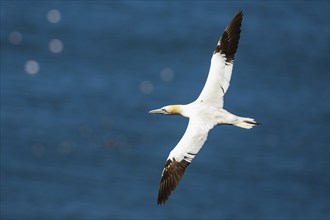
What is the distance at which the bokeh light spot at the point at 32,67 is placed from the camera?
126 feet

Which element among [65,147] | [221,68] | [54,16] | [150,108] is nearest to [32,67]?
[65,147]

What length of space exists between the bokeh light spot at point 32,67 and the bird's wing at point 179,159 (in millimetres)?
19110

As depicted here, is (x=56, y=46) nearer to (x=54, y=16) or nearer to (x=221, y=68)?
(x=54, y=16)

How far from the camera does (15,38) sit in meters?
41.1

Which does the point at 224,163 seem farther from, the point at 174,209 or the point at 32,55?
the point at 32,55

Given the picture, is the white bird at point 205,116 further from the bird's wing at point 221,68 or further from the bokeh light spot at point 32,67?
the bokeh light spot at point 32,67

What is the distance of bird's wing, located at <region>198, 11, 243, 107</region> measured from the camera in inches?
808

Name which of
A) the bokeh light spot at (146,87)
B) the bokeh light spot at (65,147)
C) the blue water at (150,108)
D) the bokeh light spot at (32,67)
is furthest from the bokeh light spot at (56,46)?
the bokeh light spot at (65,147)

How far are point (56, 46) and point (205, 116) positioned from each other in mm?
22230

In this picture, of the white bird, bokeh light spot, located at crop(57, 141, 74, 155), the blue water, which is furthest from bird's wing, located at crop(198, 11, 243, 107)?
bokeh light spot, located at crop(57, 141, 74, 155)

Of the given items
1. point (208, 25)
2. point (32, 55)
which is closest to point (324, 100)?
point (208, 25)

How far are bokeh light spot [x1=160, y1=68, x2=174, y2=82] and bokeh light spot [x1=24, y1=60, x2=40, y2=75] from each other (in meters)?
4.48

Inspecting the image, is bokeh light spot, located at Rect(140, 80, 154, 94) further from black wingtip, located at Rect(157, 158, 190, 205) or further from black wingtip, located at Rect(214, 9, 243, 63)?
black wingtip, located at Rect(157, 158, 190, 205)

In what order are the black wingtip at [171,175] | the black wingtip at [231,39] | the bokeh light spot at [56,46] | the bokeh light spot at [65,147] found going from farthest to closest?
1. the bokeh light spot at [56,46]
2. the bokeh light spot at [65,147]
3. the black wingtip at [231,39]
4. the black wingtip at [171,175]
